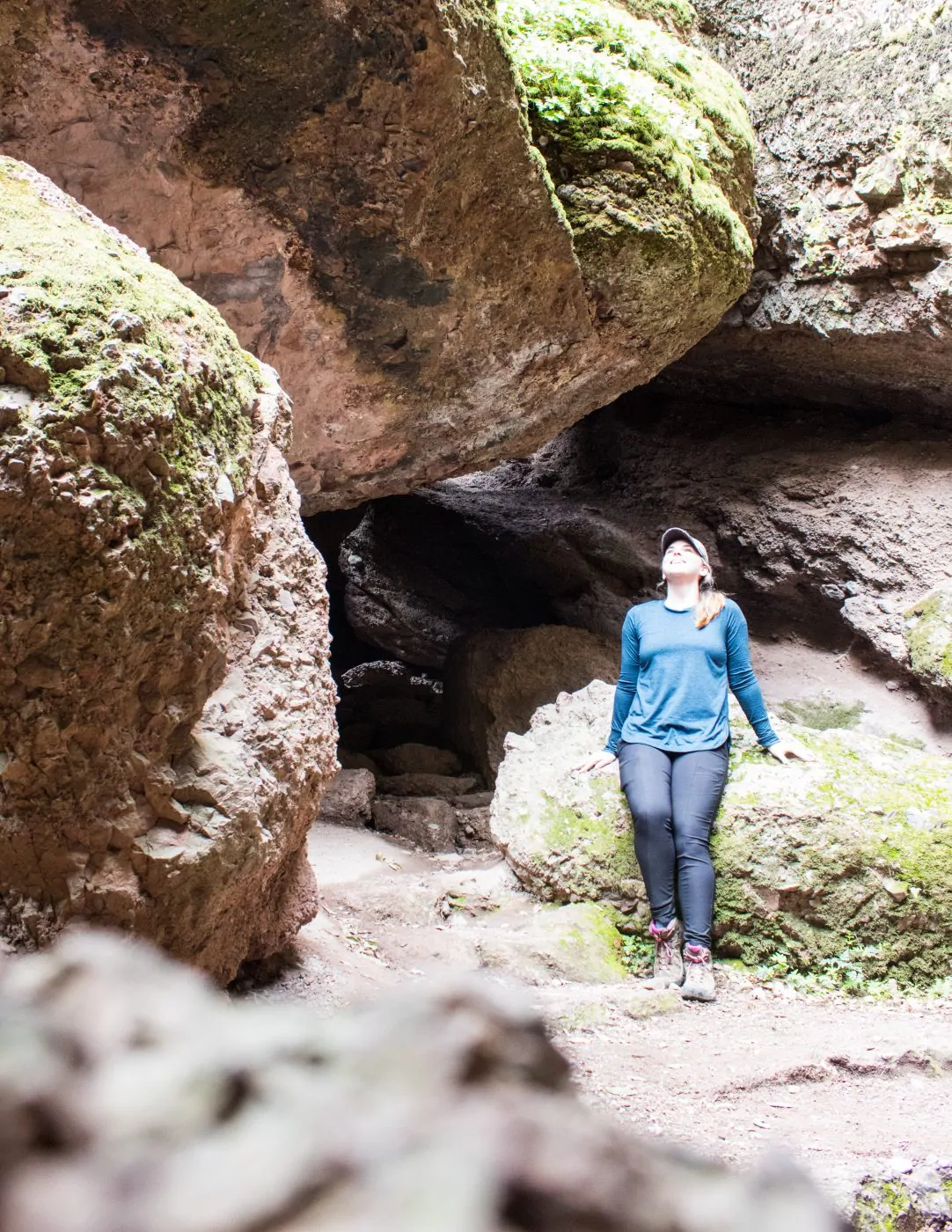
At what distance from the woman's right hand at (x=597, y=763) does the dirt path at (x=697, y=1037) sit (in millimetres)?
690

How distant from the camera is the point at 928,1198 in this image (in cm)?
199

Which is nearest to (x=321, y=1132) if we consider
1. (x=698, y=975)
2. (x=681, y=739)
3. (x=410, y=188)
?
(x=698, y=975)

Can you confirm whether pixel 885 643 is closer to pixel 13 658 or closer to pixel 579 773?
pixel 579 773

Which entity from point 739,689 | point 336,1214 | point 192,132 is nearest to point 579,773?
point 739,689

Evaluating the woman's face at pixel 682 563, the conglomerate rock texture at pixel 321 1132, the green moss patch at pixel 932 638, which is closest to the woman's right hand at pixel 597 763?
the woman's face at pixel 682 563

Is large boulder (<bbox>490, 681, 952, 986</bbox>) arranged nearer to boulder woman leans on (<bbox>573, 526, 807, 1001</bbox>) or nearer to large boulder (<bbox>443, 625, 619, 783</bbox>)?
boulder woman leans on (<bbox>573, 526, 807, 1001</bbox>)

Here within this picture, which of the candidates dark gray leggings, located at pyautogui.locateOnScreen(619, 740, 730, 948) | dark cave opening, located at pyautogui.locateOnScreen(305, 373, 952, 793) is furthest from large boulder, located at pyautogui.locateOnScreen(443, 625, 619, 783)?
dark gray leggings, located at pyautogui.locateOnScreen(619, 740, 730, 948)

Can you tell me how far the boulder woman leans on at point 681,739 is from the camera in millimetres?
3979

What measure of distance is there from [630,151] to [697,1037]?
4561 mm

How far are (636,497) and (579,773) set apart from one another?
493cm

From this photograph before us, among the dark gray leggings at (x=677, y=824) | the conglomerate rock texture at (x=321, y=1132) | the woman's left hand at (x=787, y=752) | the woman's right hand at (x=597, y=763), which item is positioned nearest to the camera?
the conglomerate rock texture at (x=321, y=1132)

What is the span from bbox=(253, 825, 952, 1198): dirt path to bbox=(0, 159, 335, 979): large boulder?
Result: 0.78 metres

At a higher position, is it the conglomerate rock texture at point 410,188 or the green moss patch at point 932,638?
the conglomerate rock texture at point 410,188

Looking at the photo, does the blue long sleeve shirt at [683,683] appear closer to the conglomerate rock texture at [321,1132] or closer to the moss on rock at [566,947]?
the moss on rock at [566,947]
